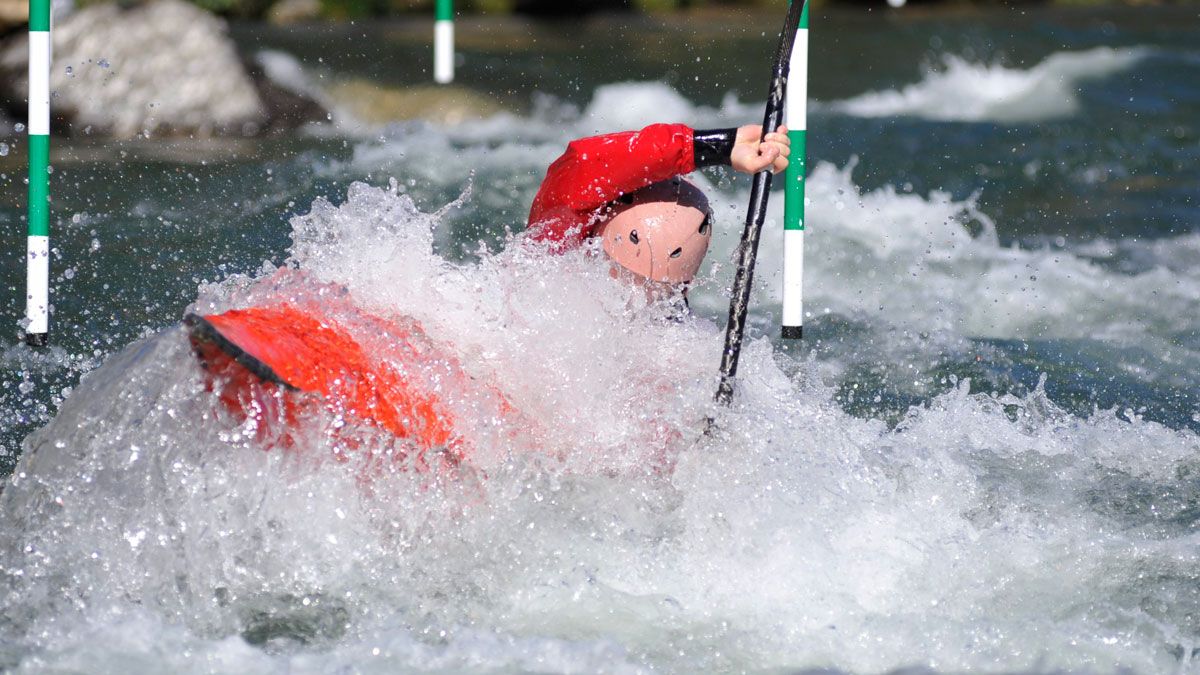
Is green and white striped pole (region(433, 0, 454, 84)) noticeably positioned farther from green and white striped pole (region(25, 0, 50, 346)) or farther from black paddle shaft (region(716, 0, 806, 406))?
black paddle shaft (region(716, 0, 806, 406))

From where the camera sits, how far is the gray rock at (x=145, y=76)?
24.4 ft

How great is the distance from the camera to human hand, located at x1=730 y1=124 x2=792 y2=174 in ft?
9.98

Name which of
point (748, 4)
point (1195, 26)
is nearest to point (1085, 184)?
point (1195, 26)

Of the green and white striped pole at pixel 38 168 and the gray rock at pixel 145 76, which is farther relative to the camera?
the gray rock at pixel 145 76

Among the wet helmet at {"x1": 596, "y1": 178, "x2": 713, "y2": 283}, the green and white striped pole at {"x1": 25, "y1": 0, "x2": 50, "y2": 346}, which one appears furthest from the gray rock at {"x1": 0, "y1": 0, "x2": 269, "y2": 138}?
the wet helmet at {"x1": 596, "y1": 178, "x2": 713, "y2": 283}

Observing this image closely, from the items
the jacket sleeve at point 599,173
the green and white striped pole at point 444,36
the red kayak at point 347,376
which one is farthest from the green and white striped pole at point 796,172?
the green and white striped pole at point 444,36

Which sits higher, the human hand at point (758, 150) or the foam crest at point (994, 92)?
the foam crest at point (994, 92)

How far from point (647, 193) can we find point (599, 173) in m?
0.13

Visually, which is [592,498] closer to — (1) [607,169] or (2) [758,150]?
(1) [607,169]

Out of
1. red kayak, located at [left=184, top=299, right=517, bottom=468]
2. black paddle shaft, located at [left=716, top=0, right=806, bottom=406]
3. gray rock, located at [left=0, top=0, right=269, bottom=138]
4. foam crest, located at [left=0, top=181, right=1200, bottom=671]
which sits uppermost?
gray rock, located at [left=0, top=0, right=269, bottom=138]

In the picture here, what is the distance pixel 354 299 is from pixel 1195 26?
37.9 feet

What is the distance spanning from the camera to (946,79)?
32.2 feet

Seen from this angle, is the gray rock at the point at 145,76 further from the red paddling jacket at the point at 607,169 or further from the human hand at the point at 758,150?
the human hand at the point at 758,150

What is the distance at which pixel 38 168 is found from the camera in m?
3.79
